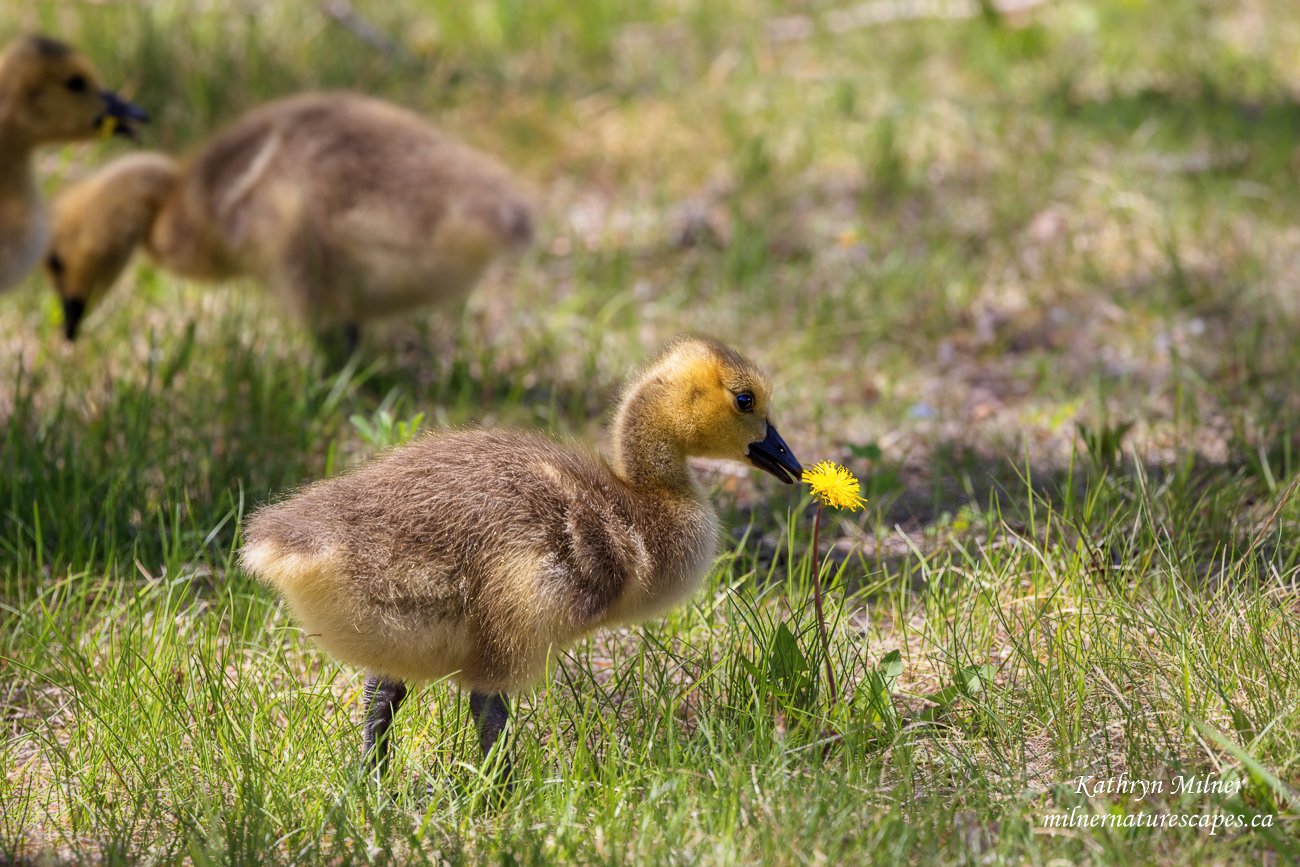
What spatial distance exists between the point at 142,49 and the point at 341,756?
199 inches

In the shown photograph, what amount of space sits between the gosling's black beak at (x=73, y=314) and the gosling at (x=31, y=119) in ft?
1.48

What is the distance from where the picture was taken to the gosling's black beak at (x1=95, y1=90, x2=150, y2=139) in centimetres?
520

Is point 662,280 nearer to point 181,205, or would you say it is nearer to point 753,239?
point 753,239

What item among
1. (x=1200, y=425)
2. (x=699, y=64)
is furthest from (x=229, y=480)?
(x=699, y=64)

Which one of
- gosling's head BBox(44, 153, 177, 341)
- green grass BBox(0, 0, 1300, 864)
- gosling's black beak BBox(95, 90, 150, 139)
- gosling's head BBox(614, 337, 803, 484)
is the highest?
gosling's black beak BBox(95, 90, 150, 139)

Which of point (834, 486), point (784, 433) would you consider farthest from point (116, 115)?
point (834, 486)

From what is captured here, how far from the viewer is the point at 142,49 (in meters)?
6.94

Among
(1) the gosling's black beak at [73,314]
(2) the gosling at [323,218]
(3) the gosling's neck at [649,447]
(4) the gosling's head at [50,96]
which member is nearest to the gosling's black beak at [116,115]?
(4) the gosling's head at [50,96]

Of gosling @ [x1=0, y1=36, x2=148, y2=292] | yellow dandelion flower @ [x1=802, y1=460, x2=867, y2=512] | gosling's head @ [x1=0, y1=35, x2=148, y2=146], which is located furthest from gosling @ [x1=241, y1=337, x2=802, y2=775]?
gosling's head @ [x1=0, y1=35, x2=148, y2=146]

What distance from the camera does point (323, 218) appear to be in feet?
16.4

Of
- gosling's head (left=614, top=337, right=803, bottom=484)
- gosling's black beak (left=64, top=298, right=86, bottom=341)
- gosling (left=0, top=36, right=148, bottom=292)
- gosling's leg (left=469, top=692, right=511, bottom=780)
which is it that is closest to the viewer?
gosling's leg (left=469, top=692, right=511, bottom=780)

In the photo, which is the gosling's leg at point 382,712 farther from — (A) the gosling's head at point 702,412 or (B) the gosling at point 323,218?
(B) the gosling at point 323,218

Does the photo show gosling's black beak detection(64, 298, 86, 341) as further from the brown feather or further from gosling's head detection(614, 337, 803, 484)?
gosling's head detection(614, 337, 803, 484)

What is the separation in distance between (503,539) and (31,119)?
3.11 metres
